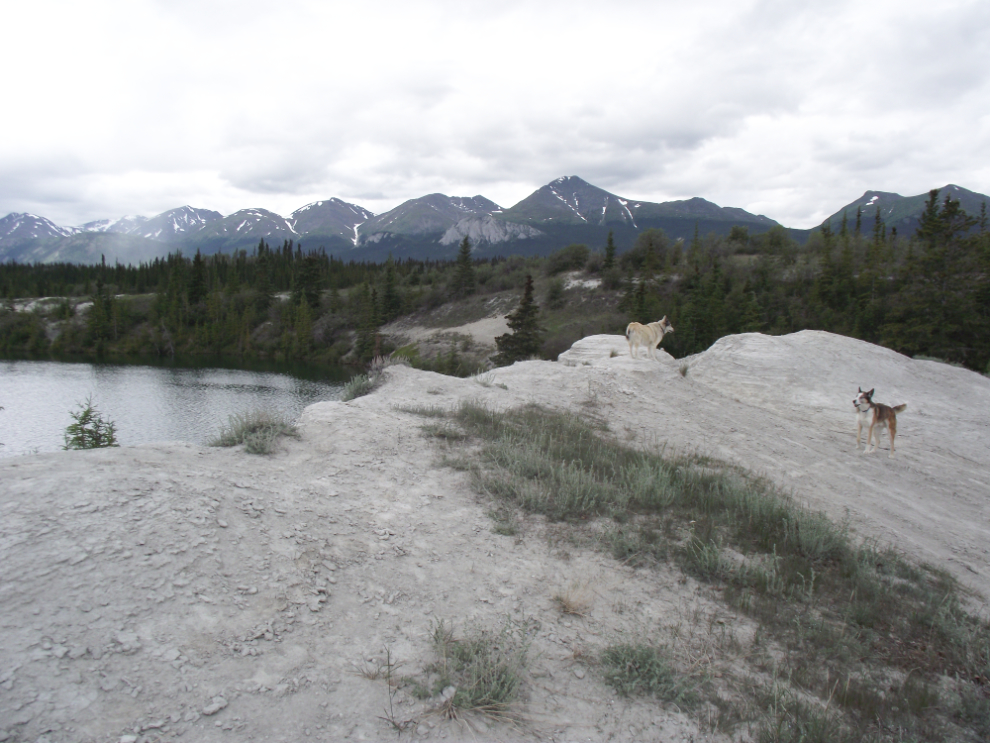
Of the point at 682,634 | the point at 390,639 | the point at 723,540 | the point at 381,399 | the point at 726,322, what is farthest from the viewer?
the point at 726,322

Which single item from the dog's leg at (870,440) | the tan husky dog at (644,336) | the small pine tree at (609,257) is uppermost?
the small pine tree at (609,257)

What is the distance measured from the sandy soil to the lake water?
14.7m

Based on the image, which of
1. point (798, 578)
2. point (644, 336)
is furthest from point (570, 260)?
point (798, 578)

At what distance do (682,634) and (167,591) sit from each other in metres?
4.05

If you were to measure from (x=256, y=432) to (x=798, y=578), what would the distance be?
7.12 m

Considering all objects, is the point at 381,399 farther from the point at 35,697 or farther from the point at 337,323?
the point at 337,323

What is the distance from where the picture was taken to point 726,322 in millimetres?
42625

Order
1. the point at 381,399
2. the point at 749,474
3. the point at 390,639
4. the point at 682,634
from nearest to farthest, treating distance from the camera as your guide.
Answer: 1. the point at 390,639
2. the point at 682,634
3. the point at 749,474
4. the point at 381,399

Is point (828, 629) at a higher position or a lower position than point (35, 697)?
lower

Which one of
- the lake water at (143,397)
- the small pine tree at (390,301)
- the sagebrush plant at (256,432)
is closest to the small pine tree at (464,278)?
the small pine tree at (390,301)

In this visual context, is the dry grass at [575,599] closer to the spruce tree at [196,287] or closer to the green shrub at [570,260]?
the green shrub at [570,260]

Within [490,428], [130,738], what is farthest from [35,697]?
[490,428]

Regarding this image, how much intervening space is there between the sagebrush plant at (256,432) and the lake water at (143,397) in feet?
41.5

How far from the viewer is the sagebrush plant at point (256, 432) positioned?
21.8 ft
